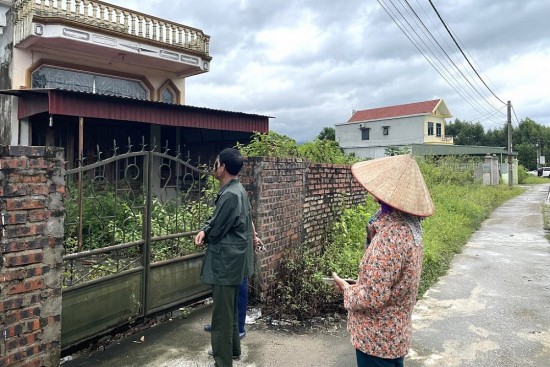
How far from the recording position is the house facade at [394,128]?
3766cm

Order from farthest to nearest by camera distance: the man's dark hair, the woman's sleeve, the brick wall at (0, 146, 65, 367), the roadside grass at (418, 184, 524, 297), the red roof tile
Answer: the red roof tile < the roadside grass at (418, 184, 524, 297) < the man's dark hair < the brick wall at (0, 146, 65, 367) < the woman's sleeve

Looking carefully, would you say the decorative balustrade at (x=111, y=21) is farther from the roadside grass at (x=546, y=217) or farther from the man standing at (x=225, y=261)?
the roadside grass at (x=546, y=217)

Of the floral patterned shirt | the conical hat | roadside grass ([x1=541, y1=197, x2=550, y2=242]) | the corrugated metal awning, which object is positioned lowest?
roadside grass ([x1=541, y1=197, x2=550, y2=242])

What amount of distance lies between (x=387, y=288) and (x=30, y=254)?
6.84 ft

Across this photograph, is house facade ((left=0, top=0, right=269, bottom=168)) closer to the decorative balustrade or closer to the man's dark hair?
the decorative balustrade

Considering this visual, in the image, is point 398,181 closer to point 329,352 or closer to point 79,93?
point 329,352

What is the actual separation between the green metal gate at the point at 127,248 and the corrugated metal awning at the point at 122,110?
13.1 ft

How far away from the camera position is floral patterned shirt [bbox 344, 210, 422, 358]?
6.31 ft

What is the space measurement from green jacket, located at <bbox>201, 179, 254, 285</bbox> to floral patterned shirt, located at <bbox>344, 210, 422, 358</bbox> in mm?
1192

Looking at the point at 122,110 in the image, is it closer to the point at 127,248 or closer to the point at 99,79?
the point at 99,79

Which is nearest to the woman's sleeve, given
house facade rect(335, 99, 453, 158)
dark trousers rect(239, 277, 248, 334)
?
dark trousers rect(239, 277, 248, 334)

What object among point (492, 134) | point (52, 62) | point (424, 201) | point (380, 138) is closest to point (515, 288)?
point (424, 201)

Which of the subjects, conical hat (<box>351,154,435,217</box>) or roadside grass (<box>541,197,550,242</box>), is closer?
conical hat (<box>351,154,435,217</box>)

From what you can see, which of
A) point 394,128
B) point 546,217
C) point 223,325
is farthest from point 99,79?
point 394,128
